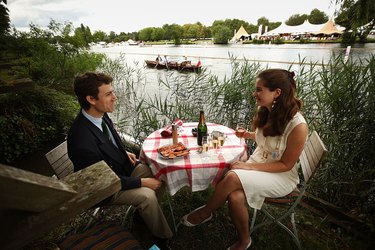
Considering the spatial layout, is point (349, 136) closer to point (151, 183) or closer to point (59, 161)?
point (151, 183)

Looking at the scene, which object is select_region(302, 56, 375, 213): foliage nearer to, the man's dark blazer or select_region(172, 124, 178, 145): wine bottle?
select_region(172, 124, 178, 145): wine bottle

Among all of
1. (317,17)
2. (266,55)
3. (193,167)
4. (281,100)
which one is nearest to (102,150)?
(193,167)

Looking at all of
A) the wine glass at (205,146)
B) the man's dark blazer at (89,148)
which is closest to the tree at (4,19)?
the man's dark blazer at (89,148)

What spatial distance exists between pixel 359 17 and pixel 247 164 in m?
4.29

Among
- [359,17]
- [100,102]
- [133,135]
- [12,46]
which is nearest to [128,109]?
[133,135]

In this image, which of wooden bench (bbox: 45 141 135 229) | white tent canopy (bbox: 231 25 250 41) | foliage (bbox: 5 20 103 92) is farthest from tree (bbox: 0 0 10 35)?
white tent canopy (bbox: 231 25 250 41)

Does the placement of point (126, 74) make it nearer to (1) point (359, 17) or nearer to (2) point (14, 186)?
(1) point (359, 17)

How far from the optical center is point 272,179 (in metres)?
1.92

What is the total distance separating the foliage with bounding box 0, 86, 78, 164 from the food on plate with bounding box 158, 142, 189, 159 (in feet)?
11.7

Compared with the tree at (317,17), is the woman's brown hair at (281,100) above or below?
below

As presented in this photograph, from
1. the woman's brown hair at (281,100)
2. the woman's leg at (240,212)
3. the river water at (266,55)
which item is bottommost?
the river water at (266,55)

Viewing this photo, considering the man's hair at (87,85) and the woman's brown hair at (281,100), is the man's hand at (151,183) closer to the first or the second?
the man's hair at (87,85)

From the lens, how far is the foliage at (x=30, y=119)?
409 cm

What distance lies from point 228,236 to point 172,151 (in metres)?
1.15
